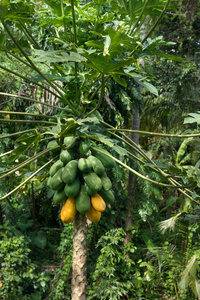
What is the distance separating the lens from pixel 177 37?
14.8ft

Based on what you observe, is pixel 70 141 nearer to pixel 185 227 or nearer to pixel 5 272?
pixel 5 272

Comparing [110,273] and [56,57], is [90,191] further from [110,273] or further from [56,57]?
[110,273]

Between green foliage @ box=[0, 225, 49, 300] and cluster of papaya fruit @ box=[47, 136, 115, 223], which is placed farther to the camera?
green foliage @ box=[0, 225, 49, 300]

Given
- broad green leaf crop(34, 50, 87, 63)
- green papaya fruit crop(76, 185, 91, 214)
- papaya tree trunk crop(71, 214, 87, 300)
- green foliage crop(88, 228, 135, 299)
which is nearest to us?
broad green leaf crop(34, 50, 87, 63)

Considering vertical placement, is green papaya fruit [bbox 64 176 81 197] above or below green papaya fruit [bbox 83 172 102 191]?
below

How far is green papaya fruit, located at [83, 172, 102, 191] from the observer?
1046 mm

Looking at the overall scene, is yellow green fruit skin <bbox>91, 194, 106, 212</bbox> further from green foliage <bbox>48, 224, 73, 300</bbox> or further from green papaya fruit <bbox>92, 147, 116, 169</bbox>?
green foliage <bbox>48, 224, 73, 300</bbox>

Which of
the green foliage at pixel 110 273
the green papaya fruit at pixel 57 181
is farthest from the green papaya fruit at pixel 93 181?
the green foliage at pixel 110 273

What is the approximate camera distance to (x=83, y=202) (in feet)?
3.46

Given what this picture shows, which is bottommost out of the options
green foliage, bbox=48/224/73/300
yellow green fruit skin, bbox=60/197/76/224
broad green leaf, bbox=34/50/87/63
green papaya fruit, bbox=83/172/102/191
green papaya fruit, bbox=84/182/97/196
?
green foliage, bbox=48/224/73/300

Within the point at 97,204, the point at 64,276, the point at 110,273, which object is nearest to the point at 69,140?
the point at 97,204

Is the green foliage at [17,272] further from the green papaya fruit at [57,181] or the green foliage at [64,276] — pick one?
the green papaya fruit at [57,181]

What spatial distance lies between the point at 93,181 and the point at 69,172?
3.9 inches

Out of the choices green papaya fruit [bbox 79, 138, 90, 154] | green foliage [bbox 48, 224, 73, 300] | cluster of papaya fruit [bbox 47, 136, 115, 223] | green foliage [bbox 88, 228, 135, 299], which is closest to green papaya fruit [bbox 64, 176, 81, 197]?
cluster of papaya fruit [bbox 47, 136, 115, 223]
